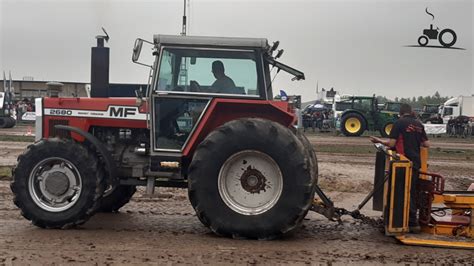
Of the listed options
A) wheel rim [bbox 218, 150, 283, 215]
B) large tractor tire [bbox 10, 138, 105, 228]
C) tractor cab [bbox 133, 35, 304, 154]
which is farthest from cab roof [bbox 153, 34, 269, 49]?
large tractor tire [bbox 10, 138, 105, 228]

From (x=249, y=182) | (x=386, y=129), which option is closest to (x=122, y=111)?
(x=249, y=182)

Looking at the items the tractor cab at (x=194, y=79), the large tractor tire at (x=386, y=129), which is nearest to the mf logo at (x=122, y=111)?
the tractor cab at (x=194, y=79)

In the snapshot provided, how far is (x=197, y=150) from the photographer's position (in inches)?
257

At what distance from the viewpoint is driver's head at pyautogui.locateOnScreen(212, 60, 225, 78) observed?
22.5ft

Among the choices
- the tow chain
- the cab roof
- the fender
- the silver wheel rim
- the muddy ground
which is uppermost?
the cab roof

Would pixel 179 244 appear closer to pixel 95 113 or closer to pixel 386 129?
pixel 95 113

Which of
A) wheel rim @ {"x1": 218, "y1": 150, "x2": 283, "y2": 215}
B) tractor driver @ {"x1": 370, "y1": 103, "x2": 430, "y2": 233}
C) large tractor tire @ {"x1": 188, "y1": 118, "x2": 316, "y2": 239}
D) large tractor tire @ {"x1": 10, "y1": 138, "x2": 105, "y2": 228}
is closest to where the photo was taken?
large tractor tire @ {"x1": 188, "y1": 118, "x2": 316, "y2": 239}

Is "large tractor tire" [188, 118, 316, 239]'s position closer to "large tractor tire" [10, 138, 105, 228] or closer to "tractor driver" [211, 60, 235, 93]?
"tractor driver" [211, 60, 235, 93]

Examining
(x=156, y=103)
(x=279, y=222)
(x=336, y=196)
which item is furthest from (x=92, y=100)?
(x=336, y=196)

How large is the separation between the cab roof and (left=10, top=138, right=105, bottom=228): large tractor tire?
5.43 feet

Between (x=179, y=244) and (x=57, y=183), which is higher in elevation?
(x=57, y=183)

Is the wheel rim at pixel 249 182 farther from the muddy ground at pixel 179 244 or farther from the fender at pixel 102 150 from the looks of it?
the fender at pixel 102 150

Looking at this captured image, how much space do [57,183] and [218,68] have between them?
237 centimetres

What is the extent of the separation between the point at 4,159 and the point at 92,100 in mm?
8879
